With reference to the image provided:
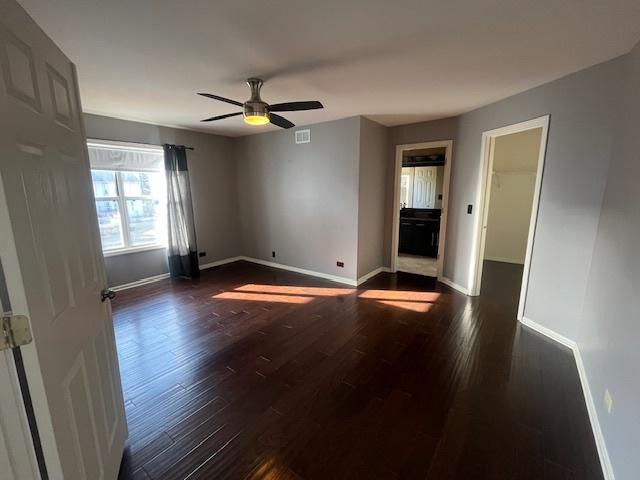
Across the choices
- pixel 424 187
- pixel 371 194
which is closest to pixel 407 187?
pixel 424 187

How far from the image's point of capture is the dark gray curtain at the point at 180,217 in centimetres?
447

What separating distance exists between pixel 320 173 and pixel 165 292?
2880 mm

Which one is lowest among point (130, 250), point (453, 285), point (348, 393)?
point (348, 393)

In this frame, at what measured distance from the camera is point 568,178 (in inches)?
100

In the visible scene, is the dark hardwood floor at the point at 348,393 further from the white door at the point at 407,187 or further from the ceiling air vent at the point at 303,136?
the white door at the point at 407,187

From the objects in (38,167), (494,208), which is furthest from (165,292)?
(494,208)

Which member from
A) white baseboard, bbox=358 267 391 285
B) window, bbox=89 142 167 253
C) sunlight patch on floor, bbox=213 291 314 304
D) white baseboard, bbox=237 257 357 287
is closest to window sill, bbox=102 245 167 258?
window, bbox=89 142 167 253

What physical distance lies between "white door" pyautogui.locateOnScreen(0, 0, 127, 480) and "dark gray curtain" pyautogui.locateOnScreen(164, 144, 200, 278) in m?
3.26

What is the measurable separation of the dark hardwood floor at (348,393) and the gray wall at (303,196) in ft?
4.03

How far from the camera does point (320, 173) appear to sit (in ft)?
14.4

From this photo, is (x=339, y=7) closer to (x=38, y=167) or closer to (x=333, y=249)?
(x=38, y=167)

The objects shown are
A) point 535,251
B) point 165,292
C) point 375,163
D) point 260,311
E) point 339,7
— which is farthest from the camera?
point 375,163

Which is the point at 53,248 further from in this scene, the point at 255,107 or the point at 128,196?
the point at 128,196

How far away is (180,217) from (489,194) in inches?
179
